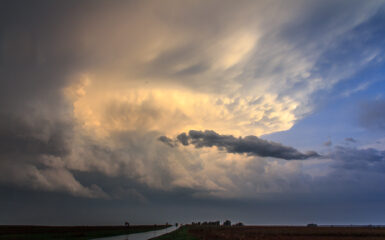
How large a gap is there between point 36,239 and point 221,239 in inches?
2263

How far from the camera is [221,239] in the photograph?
95062 mm

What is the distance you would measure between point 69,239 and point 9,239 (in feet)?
55.8

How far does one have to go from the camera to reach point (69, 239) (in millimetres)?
101000

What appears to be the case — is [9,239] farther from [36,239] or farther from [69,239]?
[69,239]

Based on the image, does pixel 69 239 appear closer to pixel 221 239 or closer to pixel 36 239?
pixel 36 239

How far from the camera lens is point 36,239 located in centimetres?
9750

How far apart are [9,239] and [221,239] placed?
6314 cm

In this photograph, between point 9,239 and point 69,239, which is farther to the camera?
point 69,239

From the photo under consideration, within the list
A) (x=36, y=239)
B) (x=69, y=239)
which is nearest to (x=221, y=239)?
(x=69, y=239)

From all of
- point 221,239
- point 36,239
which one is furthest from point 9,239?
point 221,239
